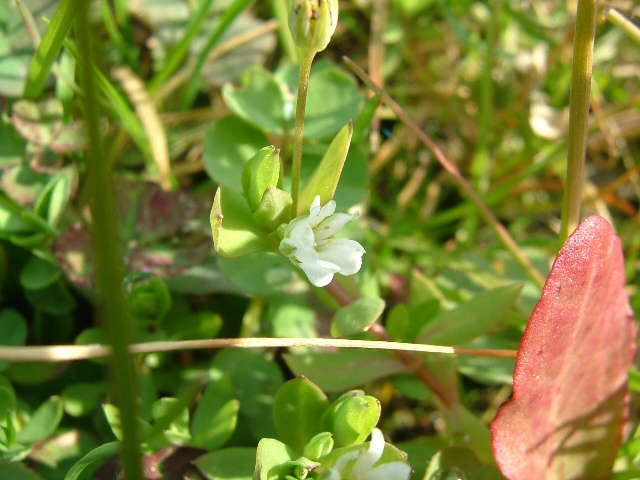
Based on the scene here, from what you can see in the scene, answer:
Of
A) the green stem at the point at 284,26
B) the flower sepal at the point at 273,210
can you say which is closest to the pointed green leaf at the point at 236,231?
the flower sepal at the point at 273,210

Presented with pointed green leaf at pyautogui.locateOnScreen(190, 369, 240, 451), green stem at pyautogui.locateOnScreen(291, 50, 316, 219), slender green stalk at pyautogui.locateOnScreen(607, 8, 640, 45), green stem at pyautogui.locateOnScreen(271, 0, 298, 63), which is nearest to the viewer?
green stem at pyautogui.locateOnScreen(291, 50, 316, 219)

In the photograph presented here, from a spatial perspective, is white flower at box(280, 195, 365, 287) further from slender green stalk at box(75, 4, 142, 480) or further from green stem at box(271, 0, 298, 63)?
green stem at box(271, 0, 298, 63)

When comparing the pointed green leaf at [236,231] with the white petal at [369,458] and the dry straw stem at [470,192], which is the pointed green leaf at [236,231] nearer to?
the white petal at [369,458]

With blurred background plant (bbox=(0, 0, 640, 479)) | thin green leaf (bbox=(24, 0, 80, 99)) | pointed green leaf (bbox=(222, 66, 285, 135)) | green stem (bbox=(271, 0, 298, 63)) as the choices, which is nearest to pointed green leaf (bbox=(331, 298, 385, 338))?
blurred background plant (bbox=(0, 0, 640, 479))

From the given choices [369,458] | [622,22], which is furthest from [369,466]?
[622,22]

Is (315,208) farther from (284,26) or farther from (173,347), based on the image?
(284,26)

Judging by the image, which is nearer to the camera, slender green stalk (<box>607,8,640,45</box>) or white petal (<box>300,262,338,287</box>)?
white petal (<box>300,262,338,287</box>)
